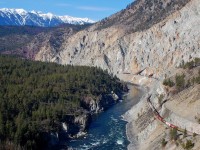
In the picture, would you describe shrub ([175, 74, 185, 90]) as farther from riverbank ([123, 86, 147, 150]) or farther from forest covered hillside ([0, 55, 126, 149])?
forest covered hillside ([0, 55, 126, 149])

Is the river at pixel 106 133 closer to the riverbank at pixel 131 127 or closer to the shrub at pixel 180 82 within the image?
the riverbank at pixel 131 127

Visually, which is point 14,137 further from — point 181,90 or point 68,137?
point 181,90

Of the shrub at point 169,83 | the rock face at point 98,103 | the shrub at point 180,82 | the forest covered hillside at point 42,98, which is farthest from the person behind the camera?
the rock face at point 98,103

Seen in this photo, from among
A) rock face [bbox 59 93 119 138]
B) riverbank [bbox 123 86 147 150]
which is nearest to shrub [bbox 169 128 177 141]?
riverbank [bbox 123 86 147 150]

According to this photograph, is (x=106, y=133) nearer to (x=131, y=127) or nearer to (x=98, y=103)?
(x=131, y=127)

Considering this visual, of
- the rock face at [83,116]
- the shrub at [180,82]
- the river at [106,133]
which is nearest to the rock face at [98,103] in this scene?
the rock face at [83,116]

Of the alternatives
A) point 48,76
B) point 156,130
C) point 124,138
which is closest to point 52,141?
point 124,138
